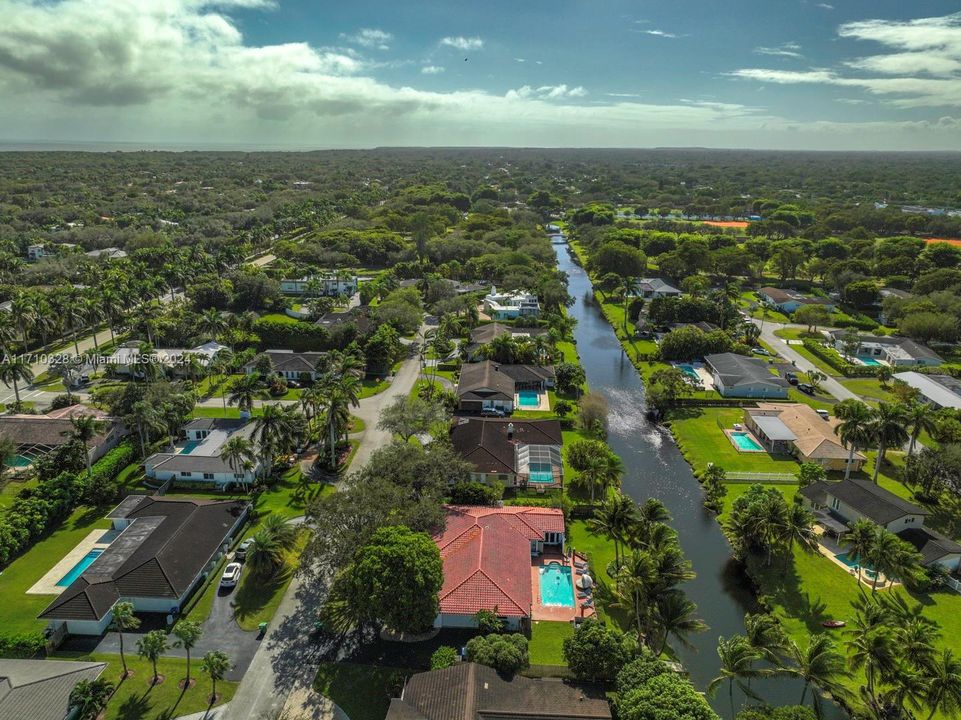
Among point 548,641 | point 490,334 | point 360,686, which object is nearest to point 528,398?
point 490,334

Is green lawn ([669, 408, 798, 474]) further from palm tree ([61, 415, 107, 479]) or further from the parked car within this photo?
palm tree ([61, 415, 107, 479])

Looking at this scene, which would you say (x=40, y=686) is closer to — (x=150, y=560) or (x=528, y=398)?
(x=150, y=560)

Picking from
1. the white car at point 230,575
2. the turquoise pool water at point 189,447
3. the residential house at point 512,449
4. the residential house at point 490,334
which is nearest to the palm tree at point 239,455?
the turquoise pool water at point 189,447

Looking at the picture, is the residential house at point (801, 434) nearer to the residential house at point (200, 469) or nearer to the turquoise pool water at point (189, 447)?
the residential house at point (200, 469)

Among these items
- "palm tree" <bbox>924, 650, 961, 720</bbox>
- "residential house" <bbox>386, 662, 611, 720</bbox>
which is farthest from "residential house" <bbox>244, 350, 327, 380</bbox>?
"palm tree" <bbox>924, 650, 961, 720</bbox>

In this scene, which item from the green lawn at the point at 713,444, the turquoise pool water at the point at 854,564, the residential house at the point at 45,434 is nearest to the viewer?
the turquoise pool water at the point at 854,564

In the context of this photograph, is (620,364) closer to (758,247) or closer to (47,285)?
(758,247)
